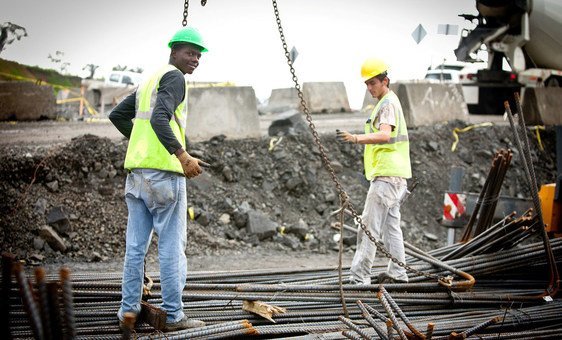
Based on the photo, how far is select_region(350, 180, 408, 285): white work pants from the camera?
6.84 meters

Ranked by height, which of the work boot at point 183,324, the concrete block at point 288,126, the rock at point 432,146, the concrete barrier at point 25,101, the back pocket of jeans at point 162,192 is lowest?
the work boot at point 183,324

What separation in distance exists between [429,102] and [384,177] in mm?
8525

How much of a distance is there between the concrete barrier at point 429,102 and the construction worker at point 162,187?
9.77 m

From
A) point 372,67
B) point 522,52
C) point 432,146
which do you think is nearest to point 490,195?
point 372,67

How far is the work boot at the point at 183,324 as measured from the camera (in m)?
5.11

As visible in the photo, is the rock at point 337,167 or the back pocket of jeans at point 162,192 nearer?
the back pocket of jeans at point 162,192

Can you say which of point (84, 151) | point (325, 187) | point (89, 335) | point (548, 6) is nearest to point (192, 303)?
point (89, 335)

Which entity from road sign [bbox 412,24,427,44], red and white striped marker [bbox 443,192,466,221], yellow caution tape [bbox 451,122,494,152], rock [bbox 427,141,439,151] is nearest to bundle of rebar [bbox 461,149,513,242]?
red and white striped marker [bbox 443,192,466,221]

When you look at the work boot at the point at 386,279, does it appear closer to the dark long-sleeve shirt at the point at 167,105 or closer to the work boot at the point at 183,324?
the work boot at the point at 183,324

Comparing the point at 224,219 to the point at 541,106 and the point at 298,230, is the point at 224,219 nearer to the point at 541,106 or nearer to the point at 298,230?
the point at 298,230

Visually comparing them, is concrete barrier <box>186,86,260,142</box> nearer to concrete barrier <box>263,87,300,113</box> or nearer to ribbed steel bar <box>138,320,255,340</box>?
ribbed steel bar <box>138,320,255,340</box>

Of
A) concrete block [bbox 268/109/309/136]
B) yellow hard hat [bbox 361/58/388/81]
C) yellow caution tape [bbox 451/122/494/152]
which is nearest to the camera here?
yellow hard hat [bbox 361/58/388/81]

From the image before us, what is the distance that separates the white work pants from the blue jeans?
2.26 m

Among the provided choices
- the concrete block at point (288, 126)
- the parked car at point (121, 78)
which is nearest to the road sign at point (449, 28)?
the concrete block at point (288, 126)
